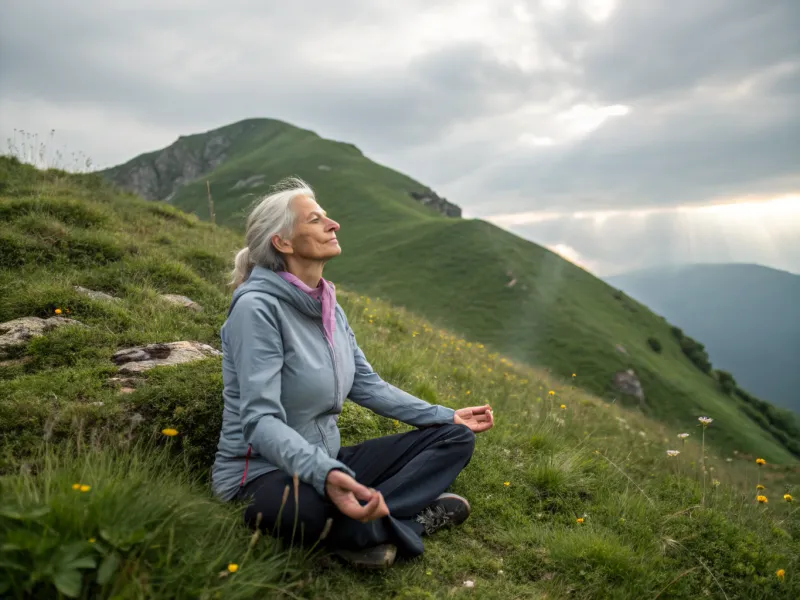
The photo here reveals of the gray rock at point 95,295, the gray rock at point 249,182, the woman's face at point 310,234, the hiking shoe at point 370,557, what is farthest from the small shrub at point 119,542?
the gray rock at point 249,182

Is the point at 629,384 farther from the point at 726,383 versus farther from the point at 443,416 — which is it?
the point at 443,416

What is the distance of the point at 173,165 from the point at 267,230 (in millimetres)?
173208

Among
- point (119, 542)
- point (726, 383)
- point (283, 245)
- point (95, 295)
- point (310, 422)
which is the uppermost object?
point (283, 245)

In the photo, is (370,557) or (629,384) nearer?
(370,557)

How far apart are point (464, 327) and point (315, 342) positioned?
5234cm

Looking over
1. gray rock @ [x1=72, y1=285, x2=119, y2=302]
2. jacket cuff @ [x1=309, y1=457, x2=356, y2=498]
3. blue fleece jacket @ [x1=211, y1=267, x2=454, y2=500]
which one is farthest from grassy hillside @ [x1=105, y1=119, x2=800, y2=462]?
jacket cuff @ [x1=309, y1=457, x2=356, y2=498]

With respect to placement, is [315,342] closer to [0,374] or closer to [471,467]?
[471,467]

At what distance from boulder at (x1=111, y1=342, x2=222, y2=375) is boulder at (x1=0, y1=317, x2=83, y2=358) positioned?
2.66 ft

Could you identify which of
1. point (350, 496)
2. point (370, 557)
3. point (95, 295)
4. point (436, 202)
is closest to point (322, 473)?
point (350, 496)

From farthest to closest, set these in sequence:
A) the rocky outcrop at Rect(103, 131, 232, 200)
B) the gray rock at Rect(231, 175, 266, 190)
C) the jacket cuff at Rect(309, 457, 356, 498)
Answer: the rocky outcrop at Rect(103, 131, 232, 200), the gray rock at Rect(231, 175, 266, 190), the jacket cuff at Rect(309, 457, 356, 498)

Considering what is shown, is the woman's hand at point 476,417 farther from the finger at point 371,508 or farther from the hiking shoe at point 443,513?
the finger at point 371,508

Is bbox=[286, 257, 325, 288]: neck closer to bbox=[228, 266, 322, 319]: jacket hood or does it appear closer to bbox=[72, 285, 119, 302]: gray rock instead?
bbox=[228, 266, 322, 319]: jacket hood

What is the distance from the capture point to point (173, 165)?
6265 inches

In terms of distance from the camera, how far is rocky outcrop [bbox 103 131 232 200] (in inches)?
6043
